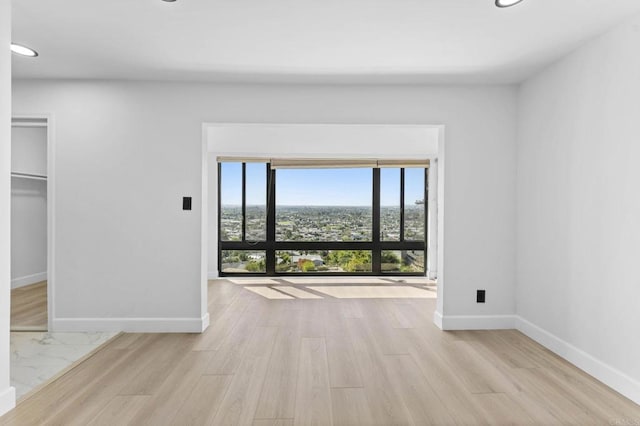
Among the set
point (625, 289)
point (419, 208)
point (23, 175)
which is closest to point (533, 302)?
point (625, 289)

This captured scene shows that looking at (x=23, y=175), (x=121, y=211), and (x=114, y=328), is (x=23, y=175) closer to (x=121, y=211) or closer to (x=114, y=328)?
(x=121, y=211)

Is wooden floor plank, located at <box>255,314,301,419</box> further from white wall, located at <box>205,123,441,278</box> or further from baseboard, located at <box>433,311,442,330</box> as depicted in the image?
white wall, located at <box>205,123,441,278</box>

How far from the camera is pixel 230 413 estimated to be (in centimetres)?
208

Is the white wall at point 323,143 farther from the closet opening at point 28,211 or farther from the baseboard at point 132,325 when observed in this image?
the baseboard at point 132,325

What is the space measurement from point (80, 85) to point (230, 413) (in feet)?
10.5

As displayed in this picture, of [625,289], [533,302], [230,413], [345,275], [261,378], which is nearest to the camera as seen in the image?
[230,413]

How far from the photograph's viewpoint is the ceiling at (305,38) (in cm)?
223

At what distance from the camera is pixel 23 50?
286cm

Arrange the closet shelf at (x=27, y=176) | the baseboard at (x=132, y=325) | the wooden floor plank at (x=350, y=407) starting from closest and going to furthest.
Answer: the wooden floor plank at (x=350, y=407)
the baseboard at (x=132, y=325)
the closet shelf at (x=27, y=176)

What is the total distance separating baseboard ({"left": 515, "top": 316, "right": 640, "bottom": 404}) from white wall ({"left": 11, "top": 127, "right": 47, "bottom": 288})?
6.25 m

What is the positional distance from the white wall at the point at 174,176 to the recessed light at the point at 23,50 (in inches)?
21.2

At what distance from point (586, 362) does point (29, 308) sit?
532 centimetres

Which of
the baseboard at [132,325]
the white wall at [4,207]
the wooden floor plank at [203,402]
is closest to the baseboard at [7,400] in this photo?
the white wall at [4,207]

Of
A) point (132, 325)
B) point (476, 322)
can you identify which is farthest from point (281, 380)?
point (476, 322)
